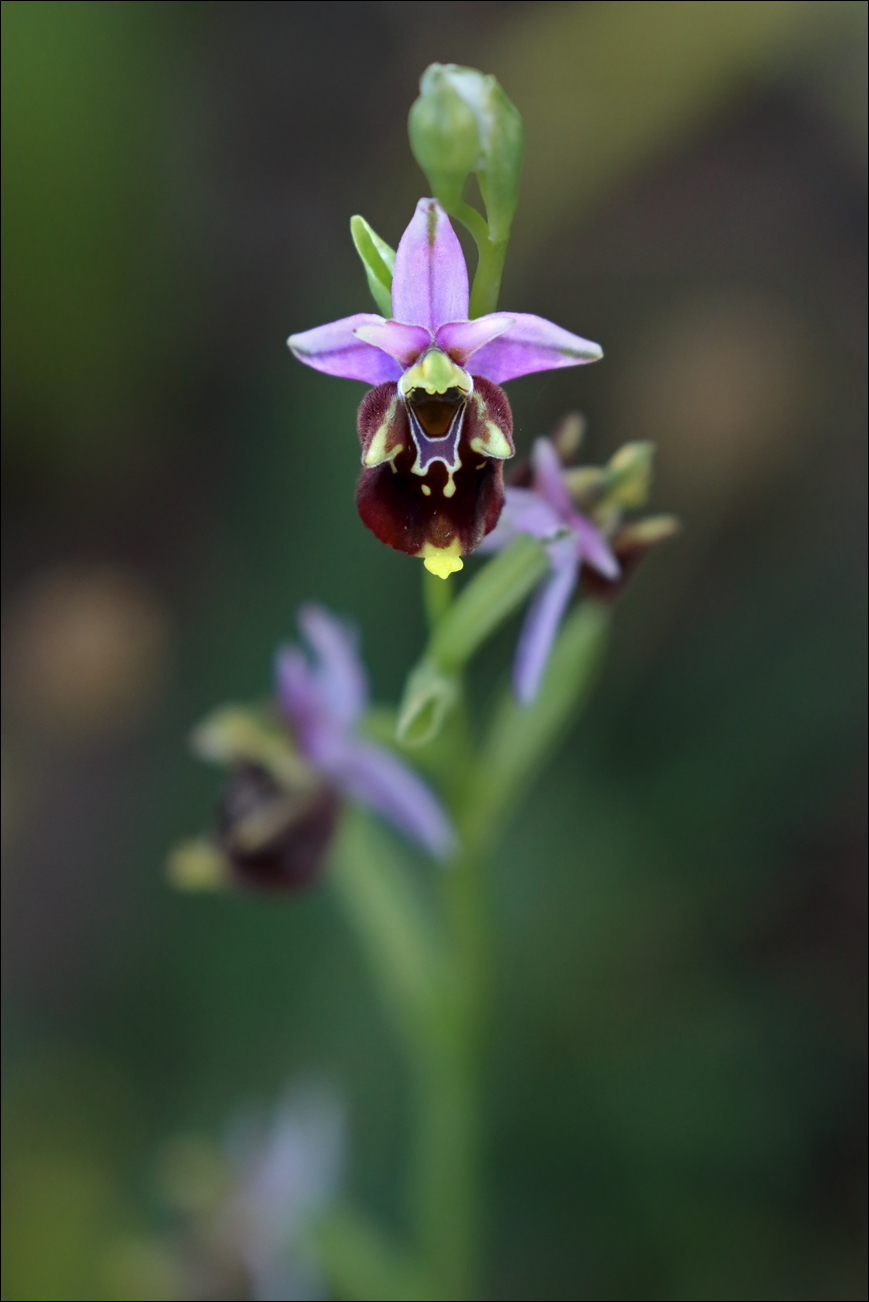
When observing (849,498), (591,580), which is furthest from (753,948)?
(591,580)

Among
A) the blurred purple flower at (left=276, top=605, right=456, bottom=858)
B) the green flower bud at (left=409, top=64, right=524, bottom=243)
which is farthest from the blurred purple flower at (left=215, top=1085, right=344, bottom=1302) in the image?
the green flower bud at (left=409, top=64, right=524, bottom=243)

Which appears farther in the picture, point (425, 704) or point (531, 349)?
point (425, 704)

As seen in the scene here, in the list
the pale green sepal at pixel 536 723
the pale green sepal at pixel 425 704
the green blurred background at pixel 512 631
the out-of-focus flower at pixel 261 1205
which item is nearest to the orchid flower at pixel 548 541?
the pale green sepal at pixel 425 704

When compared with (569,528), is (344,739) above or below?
below

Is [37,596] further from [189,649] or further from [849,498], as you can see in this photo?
[849,498]

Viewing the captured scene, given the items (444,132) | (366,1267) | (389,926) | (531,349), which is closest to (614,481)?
(531,349)

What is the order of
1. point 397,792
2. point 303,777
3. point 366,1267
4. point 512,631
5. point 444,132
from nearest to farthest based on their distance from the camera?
1. point 444,132
2. point 397,792
3. point 303,777
4. point 366,1267
5. point 512,631

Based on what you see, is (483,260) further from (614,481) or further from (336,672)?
(336,672)
